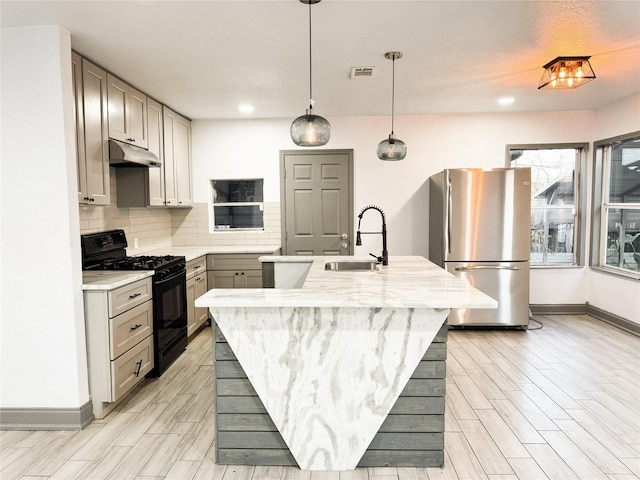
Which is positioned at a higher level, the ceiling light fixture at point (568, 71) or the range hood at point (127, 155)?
the ceiling light fixture at point (568, 71)

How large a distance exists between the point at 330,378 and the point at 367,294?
1.51ft


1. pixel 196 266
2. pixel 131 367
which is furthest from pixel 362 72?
pixel 131 367

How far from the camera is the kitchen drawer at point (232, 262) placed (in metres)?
5.06

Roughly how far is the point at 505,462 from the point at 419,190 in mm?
3632

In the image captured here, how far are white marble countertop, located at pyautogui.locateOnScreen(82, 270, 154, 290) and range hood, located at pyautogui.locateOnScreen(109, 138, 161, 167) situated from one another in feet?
2.86

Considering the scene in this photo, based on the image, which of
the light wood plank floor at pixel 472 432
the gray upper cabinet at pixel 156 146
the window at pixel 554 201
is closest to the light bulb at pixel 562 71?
the window at pixel 554 201

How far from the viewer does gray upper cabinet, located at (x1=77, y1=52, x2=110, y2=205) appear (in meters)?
3.05

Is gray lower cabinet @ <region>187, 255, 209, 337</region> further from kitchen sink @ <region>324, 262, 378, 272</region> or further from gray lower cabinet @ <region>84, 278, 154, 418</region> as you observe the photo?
kitchen sink @ <region>324, 262, 378, 272</region>

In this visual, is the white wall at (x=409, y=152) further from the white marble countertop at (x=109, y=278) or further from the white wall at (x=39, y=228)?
the white wall at (x=39, y=228)

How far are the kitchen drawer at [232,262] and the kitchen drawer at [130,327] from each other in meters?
1.57

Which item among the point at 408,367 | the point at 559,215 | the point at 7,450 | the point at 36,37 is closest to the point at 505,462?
the point at 408,367

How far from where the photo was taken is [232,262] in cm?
507

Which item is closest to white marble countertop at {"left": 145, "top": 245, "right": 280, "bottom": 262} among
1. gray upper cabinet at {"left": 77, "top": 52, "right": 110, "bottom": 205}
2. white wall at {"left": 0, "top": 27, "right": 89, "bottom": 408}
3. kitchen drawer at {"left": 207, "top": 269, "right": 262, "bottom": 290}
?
kitchen drawer at {"left": 207, "top": 269, "right": 262, "bottom": 290}

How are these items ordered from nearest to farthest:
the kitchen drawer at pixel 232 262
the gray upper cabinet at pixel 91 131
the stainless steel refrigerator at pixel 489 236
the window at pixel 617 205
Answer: the gray upper cabinet at pixel 91 131, the stainless steel refrigerator at pixel 489 236, the window at pixel 617 205, the kitchen drawer at pixel 232 262
